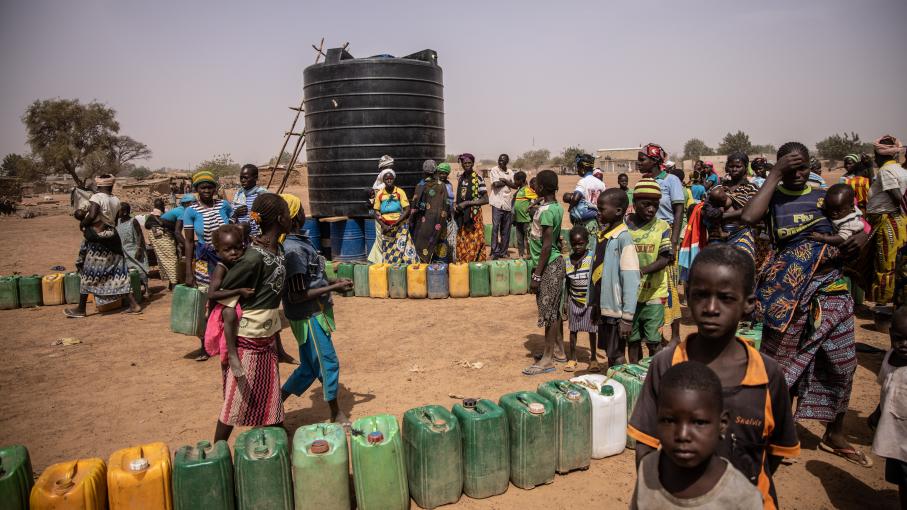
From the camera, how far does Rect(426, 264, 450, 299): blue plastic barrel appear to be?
26.5ft

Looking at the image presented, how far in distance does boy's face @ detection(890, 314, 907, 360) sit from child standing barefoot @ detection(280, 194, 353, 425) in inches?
121

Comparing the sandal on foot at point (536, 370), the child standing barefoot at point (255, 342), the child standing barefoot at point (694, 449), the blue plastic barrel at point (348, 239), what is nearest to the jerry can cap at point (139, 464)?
the child standing barefoot at point (255, 342)

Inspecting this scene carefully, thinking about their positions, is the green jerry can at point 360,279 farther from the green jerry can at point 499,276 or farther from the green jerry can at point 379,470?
the green jerry can at point 379,470

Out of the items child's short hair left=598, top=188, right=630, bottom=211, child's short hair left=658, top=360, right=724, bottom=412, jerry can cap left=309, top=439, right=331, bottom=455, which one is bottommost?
jerry can cap left=309, top=439, right=331, bottom=455

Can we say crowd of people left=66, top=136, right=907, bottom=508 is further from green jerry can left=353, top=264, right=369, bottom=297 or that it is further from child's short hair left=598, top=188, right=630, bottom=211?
green jerry can left=353, top=264, right=369, bottom=297

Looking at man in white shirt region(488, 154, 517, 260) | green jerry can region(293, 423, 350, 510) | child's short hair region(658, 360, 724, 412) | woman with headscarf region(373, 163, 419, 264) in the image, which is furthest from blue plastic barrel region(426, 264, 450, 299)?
child's short hair region(658, 360, 724, 412)

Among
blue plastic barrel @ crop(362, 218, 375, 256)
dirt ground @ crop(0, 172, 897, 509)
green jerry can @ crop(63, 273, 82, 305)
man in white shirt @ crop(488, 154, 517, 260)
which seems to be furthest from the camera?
man in white shirt @ crop(488, 154, 517, 260)

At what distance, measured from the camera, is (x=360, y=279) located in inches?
328

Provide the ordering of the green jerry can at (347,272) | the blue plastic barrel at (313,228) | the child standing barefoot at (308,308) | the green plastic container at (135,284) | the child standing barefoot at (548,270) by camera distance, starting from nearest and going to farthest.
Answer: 1. the child standing barefoot at (308,308)
2. the child standing barefoot at (548,270)
3. the green plastic container at (135,284)
4. the green jerry can at (347,272)
5. the blue plastic barrel at (313,228)

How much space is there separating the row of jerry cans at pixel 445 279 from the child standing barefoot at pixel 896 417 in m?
5.52

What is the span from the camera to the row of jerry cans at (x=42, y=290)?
26.6 feet

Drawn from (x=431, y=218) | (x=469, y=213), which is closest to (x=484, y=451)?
(x=431, y=218)

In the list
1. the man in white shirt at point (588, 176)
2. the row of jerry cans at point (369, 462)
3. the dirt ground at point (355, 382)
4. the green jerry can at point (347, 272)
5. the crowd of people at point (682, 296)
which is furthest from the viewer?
the green jerry can at point (347, 272)

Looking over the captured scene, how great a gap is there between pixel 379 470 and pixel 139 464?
1177 mm
